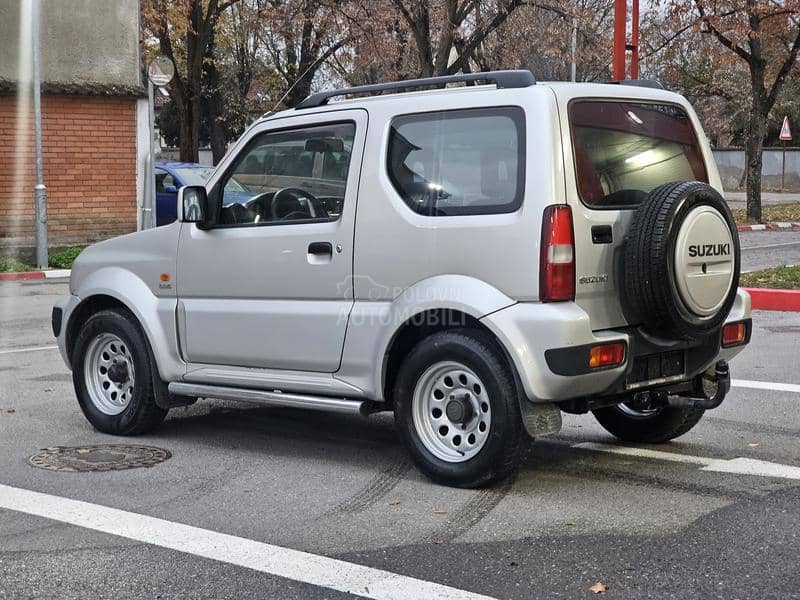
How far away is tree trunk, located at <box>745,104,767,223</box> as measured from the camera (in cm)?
2937

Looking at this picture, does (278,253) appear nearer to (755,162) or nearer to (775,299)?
(775,299)

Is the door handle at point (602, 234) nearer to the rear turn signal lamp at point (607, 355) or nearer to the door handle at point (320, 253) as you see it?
the rear turn signal lamp at point (607, 355)

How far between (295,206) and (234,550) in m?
2.30

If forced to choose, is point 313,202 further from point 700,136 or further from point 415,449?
point 700,136

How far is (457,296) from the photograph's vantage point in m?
5.80

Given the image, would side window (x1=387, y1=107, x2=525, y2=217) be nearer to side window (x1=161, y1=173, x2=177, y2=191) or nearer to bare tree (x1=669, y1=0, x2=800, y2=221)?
side window (x1=161, y1=173, x2=177, y2=191)

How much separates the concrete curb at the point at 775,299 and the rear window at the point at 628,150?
710 cm

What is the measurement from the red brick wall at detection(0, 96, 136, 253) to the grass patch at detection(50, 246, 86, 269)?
0.35 m

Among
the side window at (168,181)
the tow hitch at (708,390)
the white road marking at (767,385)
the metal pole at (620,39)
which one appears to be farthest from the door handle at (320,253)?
the side window at (168,181)

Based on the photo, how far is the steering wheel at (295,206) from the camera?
655cm

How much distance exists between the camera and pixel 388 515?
551 centimetres

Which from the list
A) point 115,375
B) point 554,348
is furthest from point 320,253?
point 115,375

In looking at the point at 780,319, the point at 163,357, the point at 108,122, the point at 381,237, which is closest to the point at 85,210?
the point at 108,122

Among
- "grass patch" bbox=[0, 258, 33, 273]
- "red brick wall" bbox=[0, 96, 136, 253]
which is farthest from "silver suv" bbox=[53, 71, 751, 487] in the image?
"red brick wall" bbox=[0, 96, 136, 253]
